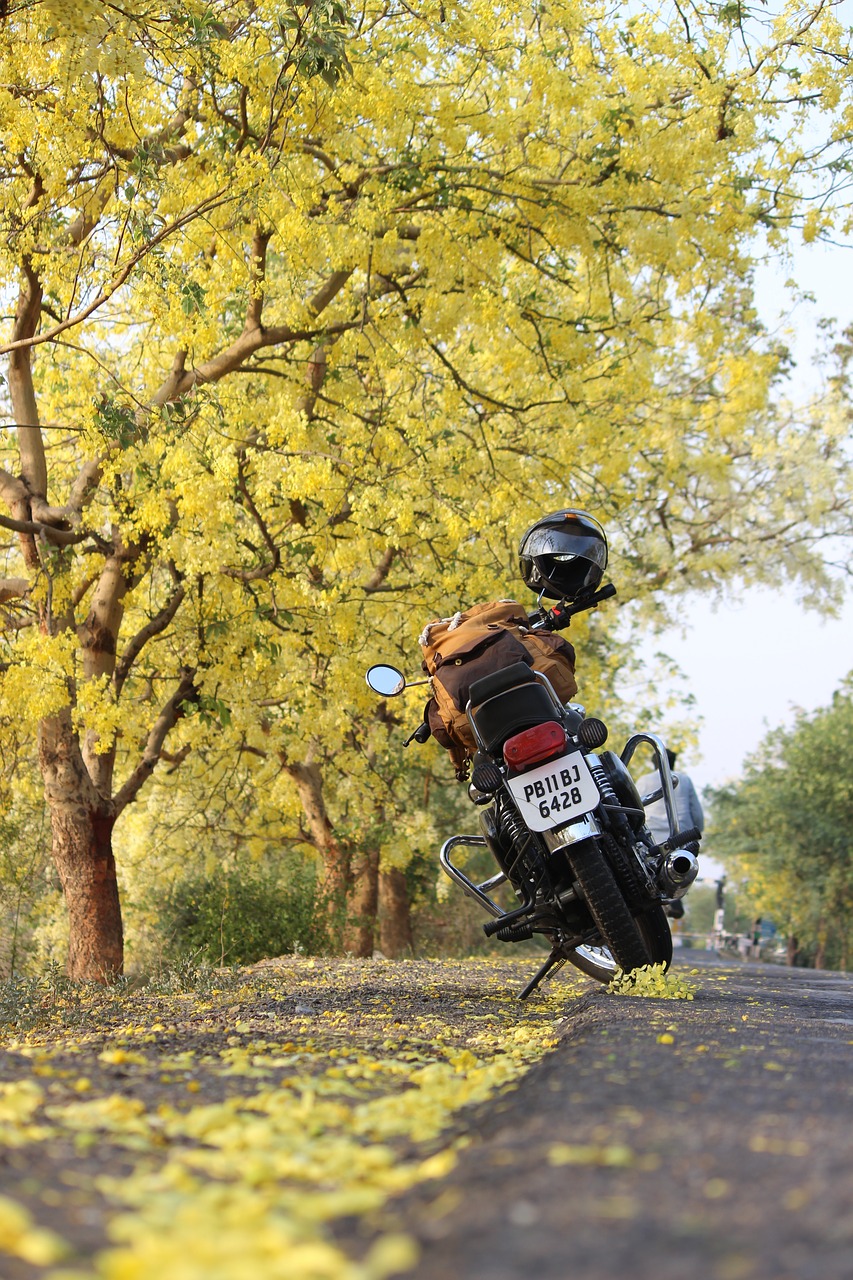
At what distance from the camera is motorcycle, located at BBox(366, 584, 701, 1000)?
5.39m

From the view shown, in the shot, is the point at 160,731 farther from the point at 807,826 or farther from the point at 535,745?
the point at 807,826

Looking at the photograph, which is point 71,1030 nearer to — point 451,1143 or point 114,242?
point 451,1143

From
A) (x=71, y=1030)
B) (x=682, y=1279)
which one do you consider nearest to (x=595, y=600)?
(x=71, y=1030)

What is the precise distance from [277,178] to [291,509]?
3.74 m

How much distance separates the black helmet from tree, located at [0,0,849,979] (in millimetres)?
2981

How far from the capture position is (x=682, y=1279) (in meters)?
1.60

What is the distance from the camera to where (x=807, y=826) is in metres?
28.9

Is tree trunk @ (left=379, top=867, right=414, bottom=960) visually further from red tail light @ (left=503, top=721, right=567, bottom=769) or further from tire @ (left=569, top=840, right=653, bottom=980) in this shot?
red tail light @ (left=503, top=721, right=567, bottom=769)

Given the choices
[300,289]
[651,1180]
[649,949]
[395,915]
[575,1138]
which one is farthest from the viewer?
[395,915]

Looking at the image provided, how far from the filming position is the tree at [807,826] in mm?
28562

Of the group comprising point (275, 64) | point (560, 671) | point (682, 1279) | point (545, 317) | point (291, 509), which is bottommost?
point (682, 1279)

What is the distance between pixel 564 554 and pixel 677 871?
1.63m

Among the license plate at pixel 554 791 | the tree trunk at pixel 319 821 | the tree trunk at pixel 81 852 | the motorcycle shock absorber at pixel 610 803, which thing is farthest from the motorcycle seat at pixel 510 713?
the tree trunk at pixel 319 821

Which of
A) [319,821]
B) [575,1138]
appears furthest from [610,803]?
[319,821]
